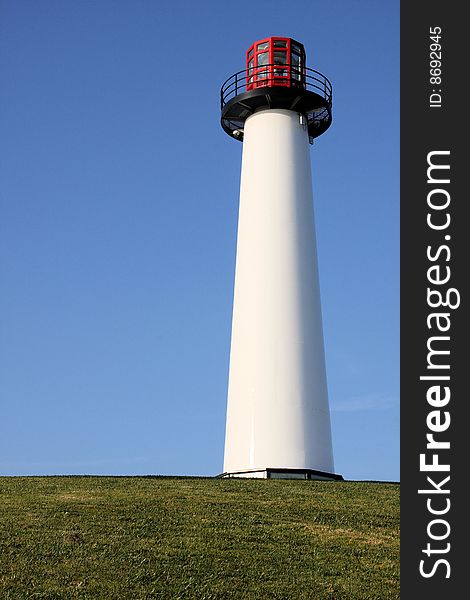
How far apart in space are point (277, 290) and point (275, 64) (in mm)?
8486

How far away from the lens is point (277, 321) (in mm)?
31906

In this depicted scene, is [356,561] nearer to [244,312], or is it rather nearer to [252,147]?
[244,312]

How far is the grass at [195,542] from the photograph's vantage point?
1755cm

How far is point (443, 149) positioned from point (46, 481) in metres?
15.4

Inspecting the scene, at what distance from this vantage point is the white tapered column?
1230 inches

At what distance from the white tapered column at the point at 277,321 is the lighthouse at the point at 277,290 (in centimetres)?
3

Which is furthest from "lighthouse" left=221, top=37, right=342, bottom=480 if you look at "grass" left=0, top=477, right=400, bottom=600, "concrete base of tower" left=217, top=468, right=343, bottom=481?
"grass" left=0, top=477, right=400, bottom=600

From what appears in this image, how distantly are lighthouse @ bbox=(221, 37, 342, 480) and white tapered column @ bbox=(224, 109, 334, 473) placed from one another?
3 centimetres

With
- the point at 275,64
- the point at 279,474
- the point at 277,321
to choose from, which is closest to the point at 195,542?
the point at 279,474

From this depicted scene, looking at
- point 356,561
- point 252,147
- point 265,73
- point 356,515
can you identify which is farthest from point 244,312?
point 356,561

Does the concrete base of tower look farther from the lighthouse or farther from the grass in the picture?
the grass

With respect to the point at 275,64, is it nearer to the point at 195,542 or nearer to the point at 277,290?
the point at 277,290

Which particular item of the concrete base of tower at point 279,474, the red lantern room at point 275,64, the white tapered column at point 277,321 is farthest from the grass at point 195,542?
the red lantern room at point 275,64

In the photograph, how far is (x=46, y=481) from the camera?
2694 centimetres
